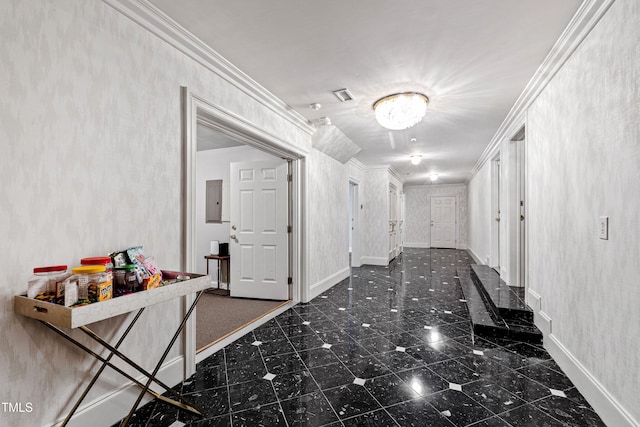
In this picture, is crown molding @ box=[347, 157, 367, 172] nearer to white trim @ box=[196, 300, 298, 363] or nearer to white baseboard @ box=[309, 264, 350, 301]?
white baseboard @ box=[309, 264, 350, 301]

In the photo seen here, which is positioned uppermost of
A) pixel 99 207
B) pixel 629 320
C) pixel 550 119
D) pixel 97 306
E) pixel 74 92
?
pixel 550 119

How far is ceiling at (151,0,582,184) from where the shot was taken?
1.84 meters

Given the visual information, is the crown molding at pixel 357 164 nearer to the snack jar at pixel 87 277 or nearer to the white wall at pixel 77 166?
the white wall at pixel 77 166

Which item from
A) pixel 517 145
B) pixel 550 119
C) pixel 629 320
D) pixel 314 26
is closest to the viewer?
pixel 629 320

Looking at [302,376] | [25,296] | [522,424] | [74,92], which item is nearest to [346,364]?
[302,376]

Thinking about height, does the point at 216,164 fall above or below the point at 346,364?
above

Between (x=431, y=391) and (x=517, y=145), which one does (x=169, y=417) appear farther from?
(x=517, y=145)

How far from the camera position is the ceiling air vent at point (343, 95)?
300 centimetres

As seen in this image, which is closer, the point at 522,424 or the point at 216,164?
the point at 522,424

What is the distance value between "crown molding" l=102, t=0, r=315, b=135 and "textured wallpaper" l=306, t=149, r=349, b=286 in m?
1.44

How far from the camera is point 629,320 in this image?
1.51 metres

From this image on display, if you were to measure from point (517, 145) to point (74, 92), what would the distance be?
483 cm

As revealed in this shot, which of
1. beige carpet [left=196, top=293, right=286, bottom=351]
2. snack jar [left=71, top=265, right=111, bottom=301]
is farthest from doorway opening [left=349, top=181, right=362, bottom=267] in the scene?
snack jar [left=71, top=265, right=111, bottom=301]

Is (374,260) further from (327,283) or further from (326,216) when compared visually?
(326,216)
